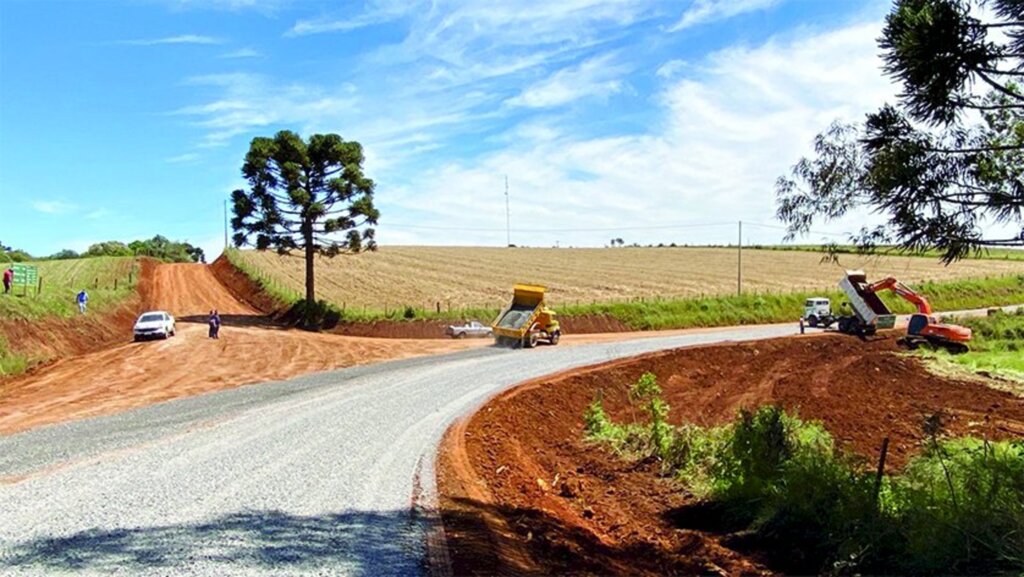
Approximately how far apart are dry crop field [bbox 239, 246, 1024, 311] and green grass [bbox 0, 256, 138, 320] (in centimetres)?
1091

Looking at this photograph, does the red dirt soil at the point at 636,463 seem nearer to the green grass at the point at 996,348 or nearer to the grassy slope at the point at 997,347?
the green grass at the point at 996,348

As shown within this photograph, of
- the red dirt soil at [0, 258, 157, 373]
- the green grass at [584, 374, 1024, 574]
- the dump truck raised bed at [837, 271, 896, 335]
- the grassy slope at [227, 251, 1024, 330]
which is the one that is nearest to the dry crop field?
the grassy slope at [227, 251, 1024, 330]

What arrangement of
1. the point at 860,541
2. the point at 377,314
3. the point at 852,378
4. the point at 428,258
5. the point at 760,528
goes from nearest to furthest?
the point at 860,541 < the point at 760,528 < the point at 852,378 < the point at 377,314 < the point at 428,258

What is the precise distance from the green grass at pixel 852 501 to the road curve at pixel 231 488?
4.52 m

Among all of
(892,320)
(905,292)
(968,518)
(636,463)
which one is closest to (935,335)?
(905,292)

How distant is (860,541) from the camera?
8359 mm

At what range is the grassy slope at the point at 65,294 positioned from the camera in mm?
28241

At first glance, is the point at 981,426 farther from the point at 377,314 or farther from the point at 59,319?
the point at 59,319

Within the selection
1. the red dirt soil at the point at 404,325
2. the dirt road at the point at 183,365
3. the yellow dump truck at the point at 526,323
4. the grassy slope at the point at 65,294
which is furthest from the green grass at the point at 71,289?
the yellow dump truck at the point at 526,323

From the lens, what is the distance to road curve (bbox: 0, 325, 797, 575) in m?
6.96

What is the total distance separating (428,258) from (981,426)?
217 feet

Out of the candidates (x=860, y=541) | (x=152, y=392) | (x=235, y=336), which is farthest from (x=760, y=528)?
(x=235, y=336)

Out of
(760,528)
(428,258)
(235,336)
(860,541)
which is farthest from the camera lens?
(428,258)

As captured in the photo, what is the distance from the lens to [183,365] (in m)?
28.2
